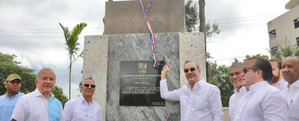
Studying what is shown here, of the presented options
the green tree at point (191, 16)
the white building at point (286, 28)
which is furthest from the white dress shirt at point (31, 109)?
the white building at point (286, 28)

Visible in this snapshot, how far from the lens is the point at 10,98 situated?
13.5 ft

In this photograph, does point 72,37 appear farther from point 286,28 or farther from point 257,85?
point 286,28

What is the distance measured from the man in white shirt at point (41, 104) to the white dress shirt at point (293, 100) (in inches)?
101

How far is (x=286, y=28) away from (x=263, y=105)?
99.1 feet

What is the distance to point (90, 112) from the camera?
3213 mm

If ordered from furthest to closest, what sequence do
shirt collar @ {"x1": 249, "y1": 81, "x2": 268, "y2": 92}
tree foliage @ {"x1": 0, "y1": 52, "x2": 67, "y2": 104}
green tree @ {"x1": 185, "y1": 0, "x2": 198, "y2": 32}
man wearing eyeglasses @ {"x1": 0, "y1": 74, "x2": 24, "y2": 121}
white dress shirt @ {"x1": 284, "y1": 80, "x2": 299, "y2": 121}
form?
tree foliage @ {"x1": 0, "y1": 52, "x2": 67, "y2": 104}
green tree @ {"x1": 185, "y1": 0, "x2": 198, "y2": 32}
man wearing eyeglasses @ {"x1": 0, "y1": 74, "x2": 24, "y2": 121}
white dress shirt @ {"x1": 284, "y1": 80, "x2": 299, "y2": 121}
shirt collar @ {"x1": 249, "y1": 81, "x2": 268, "y2": 92}

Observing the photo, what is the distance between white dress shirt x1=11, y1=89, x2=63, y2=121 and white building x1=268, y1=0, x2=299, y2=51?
27.7m

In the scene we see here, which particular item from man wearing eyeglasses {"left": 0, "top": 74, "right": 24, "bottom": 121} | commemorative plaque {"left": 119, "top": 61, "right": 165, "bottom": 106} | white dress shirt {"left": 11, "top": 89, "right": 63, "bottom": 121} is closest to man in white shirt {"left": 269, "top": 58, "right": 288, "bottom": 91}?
commemorative plaque {"left": 119, "top": 61, "right": 165, "bottom": 106}

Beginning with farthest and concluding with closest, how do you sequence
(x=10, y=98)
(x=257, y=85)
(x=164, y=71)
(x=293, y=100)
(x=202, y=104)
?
1. (x=10, y=98)
2. (x=164, y=71)
3. (x=202, y=104)
4. (x=293, y=100)
5. (x=257, y=85)

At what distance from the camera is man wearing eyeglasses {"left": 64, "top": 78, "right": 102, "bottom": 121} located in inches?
125

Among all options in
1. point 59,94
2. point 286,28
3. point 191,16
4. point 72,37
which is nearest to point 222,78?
point 286,28

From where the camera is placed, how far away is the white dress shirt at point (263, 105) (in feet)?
5.95

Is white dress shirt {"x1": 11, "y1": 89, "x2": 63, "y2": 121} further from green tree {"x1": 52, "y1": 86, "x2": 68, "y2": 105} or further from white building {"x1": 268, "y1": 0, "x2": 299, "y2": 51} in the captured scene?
white building {"x1": 268, "y1": 0, "x2": 299, "y2": 51}

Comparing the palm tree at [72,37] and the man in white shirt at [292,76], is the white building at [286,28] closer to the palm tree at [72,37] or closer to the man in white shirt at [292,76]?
the palm tree at [72,37]
